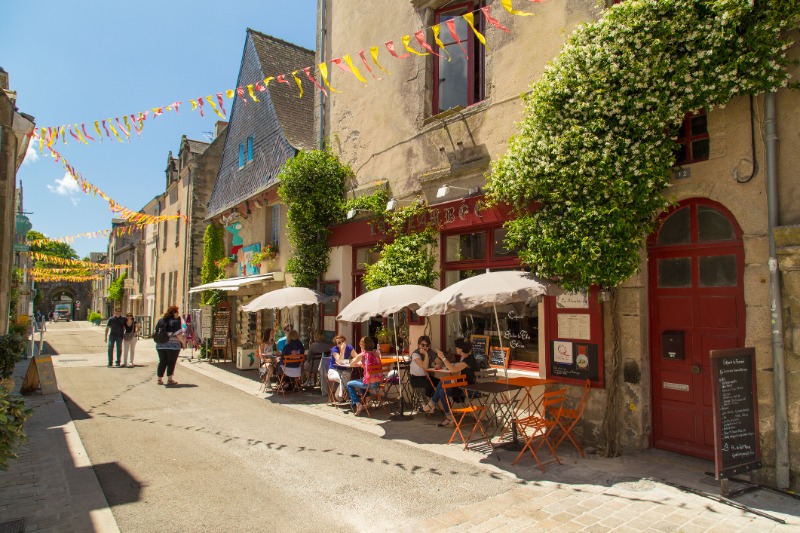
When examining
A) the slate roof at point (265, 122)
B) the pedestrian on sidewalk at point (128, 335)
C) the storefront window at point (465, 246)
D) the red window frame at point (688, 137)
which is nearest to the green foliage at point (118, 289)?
the slate roof at point (265, 122)

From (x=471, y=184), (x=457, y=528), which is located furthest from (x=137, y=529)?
(x=471, y=184)

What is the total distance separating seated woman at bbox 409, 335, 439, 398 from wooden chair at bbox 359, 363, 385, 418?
665 mm

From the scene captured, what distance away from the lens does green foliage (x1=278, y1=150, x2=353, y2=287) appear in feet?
36.4

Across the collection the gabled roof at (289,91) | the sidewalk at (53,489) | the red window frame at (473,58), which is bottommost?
the sidewalk at (53,489)

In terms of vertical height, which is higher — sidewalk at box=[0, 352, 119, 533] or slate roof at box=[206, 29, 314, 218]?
slate roof at box=[206, 29, 314, 218]

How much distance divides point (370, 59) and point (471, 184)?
13.5 ft

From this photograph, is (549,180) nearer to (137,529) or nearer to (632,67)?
(632,67)

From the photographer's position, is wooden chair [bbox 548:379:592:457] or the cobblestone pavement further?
wooden chair [bbox 548:379:592:457]

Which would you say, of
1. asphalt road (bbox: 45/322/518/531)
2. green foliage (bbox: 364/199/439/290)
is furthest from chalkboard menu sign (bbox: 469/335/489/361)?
asphalt road (bbox: 45/322/518/531)

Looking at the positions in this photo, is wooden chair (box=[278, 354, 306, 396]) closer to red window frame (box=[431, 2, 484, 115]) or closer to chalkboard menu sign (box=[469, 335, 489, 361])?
chalkboard menu sign (box=[469, 335, 489, 361])

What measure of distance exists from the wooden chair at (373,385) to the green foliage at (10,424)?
16.0 feet

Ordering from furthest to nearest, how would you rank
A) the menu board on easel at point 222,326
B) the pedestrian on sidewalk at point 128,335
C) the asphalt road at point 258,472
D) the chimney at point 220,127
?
the chimney at point 220,127 → the menu board on easel at point 222,326 → the pedestrian on sidewalk at point 128,335 → the asphalt road at point 258,472

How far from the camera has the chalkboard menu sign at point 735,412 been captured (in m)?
4.57

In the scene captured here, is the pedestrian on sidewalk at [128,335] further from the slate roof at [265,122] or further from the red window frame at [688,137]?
the red window frame at [688,137]
